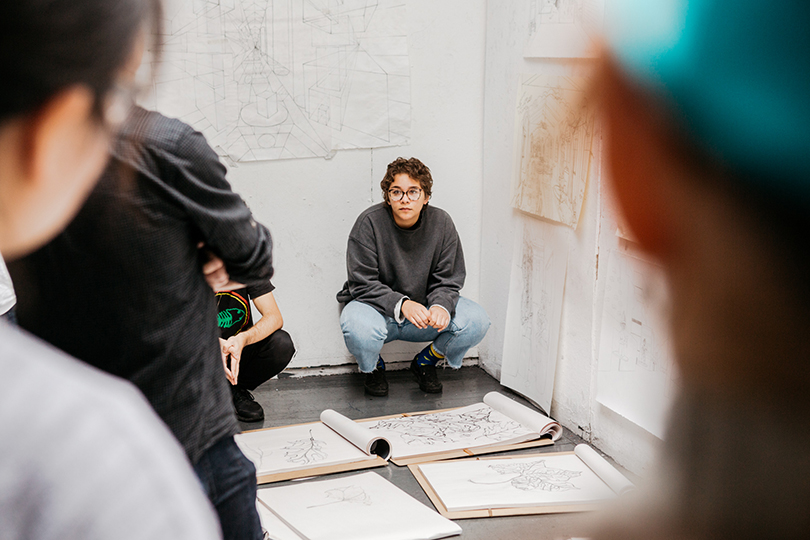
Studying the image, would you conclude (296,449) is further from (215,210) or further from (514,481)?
(215,210)

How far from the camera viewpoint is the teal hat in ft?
0.77

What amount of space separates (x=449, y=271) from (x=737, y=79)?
3129mm

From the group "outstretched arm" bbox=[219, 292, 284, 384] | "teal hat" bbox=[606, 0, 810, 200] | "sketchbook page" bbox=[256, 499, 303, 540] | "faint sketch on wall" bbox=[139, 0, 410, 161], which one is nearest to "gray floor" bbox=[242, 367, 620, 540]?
"sketchbook page" bbox=[256, 499, 303, 540]

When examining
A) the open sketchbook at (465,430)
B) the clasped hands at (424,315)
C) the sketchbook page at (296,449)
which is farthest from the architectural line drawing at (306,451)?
the clasped hands at (424,315)

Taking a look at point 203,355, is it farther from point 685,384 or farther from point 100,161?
point 685,384

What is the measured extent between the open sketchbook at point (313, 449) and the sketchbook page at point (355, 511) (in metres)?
0.10

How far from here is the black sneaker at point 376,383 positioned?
10.7ft

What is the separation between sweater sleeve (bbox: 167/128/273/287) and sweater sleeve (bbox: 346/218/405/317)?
220 centimetres

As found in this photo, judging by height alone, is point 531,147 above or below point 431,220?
above

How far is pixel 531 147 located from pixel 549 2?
2800 mm

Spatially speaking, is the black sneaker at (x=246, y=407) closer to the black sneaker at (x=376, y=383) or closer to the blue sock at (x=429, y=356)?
the black sneaker at (x=376, y=383)

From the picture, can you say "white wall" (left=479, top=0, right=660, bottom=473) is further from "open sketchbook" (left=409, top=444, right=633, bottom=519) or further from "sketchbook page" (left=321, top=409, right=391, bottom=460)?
"sketchbook page" (left=321, top=409, right=391, bottom=460)

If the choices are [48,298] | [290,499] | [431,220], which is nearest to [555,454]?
[290,499]

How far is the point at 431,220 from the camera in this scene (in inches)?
133
